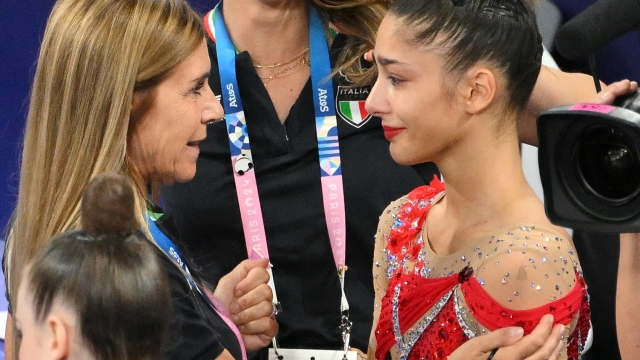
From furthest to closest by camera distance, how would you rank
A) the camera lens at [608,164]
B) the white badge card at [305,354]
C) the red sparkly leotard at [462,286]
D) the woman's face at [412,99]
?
the white badge card at [305,354] < the woman's face at [412,99] < the red sparkly leotard at [462,286] < the camera lens at [608,164]

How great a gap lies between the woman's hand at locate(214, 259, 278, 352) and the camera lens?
64 centimetres

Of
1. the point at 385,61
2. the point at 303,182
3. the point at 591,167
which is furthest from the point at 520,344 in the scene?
the point at 303,182

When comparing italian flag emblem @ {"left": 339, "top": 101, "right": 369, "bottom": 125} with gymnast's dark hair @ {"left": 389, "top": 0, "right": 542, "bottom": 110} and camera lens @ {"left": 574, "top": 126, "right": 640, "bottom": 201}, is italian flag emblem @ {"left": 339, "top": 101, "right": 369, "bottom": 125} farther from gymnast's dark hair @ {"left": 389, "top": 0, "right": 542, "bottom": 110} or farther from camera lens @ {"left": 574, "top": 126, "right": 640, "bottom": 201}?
camera lens @ {"left": 574, "top": 126, "right": 640, "bottom": 201}

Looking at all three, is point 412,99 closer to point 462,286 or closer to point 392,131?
point 392,131

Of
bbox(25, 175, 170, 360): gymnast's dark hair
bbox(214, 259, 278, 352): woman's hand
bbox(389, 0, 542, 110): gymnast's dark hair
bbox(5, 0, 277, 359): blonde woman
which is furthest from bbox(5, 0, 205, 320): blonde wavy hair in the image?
bbox(389, 0, 542, 110): gymnast's dark hair

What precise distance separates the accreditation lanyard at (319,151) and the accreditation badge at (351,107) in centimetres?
2

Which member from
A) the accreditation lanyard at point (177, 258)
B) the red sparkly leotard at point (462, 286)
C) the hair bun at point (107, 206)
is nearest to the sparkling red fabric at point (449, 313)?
the red sparkly leotard at point (462, 286)

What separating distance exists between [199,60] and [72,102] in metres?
0.23

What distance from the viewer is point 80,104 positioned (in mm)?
1330

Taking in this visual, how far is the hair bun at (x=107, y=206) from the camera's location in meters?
1.07

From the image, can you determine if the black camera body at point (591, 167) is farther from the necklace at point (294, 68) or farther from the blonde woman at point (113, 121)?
the necklace at point (294, 68)

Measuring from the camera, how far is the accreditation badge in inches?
71.8

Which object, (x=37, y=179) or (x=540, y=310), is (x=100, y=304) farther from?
(x=540, y=310)

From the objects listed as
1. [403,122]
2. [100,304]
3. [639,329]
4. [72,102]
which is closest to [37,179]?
[72,102]
